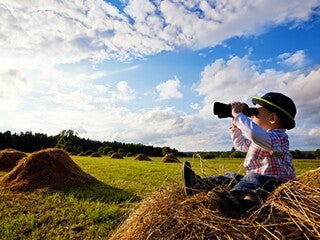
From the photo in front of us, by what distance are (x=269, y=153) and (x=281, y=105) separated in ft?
1.76

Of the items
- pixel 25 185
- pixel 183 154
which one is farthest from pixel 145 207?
pixel 183 154

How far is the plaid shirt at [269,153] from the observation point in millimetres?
4203

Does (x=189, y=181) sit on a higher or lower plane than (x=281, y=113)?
lower

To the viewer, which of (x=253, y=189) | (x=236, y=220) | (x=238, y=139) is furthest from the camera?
(x=238, y=139)

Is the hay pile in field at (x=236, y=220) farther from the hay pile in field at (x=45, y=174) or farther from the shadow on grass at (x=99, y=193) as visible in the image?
the hay pile in field at (x=45, y=174)

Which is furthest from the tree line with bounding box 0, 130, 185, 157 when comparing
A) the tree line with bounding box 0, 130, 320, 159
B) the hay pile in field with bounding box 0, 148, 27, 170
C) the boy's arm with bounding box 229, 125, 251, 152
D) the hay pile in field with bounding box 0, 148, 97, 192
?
the boy's arm with bounding box 229, 125, 251, 152

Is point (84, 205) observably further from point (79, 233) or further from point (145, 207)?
point (145, 207)

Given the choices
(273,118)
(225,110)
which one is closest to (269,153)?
(273,118)

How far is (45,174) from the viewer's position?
39.6 feet

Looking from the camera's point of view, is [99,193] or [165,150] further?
[165,150]

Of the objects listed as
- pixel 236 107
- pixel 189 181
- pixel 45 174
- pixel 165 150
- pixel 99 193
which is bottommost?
pixel 99 193

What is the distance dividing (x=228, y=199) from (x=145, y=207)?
37.4 inches

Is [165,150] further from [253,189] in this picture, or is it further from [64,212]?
[253,189]

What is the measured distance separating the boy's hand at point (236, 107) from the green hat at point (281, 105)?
0.72 ft
